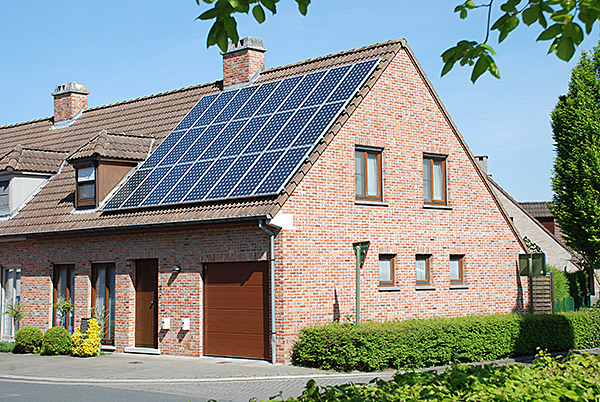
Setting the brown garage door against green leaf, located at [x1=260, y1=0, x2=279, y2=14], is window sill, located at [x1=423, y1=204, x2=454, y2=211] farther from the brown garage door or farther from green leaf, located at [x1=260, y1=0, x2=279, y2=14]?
green leaf, located at [x1=260, y1=0, x2=279, y2=14]

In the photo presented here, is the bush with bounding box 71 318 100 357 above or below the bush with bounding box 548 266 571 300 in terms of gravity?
below

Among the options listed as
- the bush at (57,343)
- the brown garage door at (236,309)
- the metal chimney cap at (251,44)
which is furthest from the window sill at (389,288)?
the metal chimney cap at (251,44)

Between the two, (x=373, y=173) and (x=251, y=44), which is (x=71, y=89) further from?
(x=373, y=173)

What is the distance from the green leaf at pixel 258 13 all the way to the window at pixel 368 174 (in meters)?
13.5

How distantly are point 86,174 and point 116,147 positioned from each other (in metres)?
1.17

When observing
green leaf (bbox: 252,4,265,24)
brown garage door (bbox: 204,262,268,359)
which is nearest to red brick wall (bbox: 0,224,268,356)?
brown garage door (bbox: 204,262,268,359)

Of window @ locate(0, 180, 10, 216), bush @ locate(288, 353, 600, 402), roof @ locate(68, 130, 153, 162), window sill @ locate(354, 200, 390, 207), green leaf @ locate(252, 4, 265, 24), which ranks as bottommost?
bush @ locate(288, 353, 600, 402)

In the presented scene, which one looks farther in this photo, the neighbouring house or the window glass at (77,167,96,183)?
the window glass at (77,167,96,183)

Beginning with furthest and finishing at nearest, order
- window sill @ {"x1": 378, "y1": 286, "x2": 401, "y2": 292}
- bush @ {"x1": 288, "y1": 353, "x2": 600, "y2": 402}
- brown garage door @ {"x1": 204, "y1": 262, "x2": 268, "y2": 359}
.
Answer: window sill @ {"x1": 378, "y1": 286, "x2": 401, "y2": 292}
brown garage door @ {"x1": 204, "y1": 262, "x2": 268, "y2": 359}
bush @ {"x1": 288, "y1": 353, "x2": 600, "y2": 402}

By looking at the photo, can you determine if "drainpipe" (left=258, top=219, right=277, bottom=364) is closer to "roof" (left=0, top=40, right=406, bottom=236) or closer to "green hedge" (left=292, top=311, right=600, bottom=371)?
"green hedge" (left=292, top=311, right=600, bottom=371)

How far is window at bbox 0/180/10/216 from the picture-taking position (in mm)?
24191

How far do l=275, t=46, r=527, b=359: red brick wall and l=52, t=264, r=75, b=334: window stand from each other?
7.99 m

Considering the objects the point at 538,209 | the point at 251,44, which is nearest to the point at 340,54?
the point at 251,44

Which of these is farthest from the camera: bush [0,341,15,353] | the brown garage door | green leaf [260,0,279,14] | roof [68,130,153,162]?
roof [68,130,153,162]
